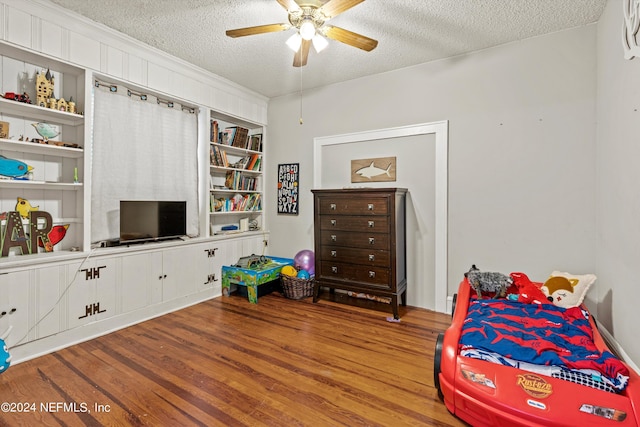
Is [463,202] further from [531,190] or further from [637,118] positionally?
[637,118]

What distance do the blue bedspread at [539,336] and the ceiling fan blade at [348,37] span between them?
6.77 ft

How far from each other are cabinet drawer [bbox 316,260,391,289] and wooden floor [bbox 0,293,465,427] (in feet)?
1.23

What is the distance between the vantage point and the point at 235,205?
13.9ft

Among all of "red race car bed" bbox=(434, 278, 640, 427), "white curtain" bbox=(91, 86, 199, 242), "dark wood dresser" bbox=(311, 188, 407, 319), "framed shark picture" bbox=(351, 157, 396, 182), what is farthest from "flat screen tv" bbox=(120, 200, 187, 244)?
"red race car bed" bbox=(434, 278, 640, 427)

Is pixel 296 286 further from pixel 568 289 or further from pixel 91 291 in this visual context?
pixel 568 289

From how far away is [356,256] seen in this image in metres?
3.32

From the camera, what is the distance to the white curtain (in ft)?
9.47

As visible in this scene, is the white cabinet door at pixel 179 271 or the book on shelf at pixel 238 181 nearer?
the white cabinet door at pixel 179 271

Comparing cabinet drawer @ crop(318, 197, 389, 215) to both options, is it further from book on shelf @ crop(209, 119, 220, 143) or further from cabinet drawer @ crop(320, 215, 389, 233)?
book on shelf @ crop(209, 119, 220, 143)

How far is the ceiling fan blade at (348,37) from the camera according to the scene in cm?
221

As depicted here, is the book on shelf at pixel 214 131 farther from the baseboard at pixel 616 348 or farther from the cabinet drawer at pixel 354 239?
the baseboard at pixel 616 348

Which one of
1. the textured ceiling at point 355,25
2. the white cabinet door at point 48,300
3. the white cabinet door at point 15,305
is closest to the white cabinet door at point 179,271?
the white cabinet door at point 48,300

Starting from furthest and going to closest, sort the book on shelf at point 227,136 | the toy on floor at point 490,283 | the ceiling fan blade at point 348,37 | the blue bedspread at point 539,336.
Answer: the book on shelf at point 227,136
the toy on floor at point 490,283
the ceiling fan blade at point 348,37
the blue bedspread at point 539,336

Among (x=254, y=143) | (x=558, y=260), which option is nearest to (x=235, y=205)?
(x=254, y=143)
